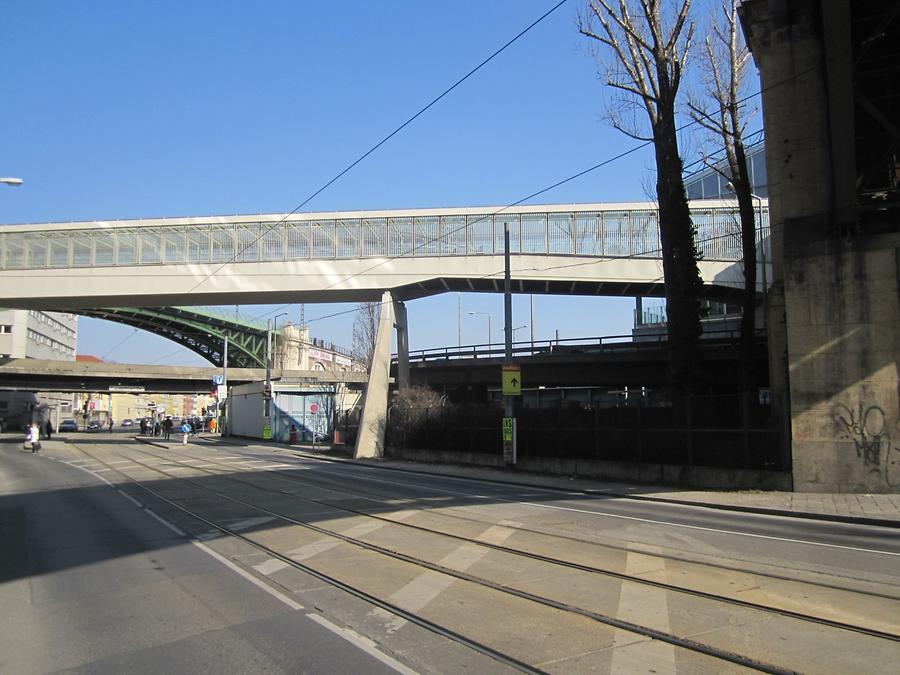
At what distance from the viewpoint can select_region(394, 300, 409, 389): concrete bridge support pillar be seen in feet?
124

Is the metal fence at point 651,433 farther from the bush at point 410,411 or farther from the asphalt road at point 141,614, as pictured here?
the asphalt road at point 141,614

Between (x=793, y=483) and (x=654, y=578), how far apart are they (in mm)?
11325

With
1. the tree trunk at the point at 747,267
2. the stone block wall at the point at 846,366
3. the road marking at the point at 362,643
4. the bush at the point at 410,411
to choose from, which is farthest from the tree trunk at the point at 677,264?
the road marking at the point at 362,643

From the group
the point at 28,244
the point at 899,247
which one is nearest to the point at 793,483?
the point at 899,247

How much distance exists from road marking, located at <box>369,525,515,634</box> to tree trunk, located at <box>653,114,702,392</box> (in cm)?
1491

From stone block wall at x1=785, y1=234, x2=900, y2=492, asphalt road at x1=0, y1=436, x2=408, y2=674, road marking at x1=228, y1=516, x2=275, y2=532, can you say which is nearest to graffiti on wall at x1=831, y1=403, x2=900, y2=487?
stone block wall at x1=785, y1=234, x2=900, y2=492

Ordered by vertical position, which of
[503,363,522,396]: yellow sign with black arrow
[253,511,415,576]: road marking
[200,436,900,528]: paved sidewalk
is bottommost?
[200,436,900,528]: paved sidewalk

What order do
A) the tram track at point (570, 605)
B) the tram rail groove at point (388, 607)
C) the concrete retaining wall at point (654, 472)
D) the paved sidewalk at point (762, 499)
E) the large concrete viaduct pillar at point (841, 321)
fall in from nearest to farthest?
1. the tram rail groove at point (388, 607)
2. the tram track at point (570, 605)
3. the paved sidewalk at point (762, 499)
4. the large concrete viaduct pillar at point (841, 321)
5. the concrete retaining wall at point (654, 472)

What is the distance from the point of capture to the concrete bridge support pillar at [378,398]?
115 feet

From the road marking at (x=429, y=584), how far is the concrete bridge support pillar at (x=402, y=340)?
2718 centimetres

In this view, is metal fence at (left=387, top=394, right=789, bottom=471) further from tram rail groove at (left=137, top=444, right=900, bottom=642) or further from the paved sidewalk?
tram rail groove at (left=137, top=444, right=900, bottom=642)

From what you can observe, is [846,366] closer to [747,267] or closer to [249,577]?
[747,267]

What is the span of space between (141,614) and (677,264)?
2135 cm

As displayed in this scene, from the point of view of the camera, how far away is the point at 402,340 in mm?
38469
